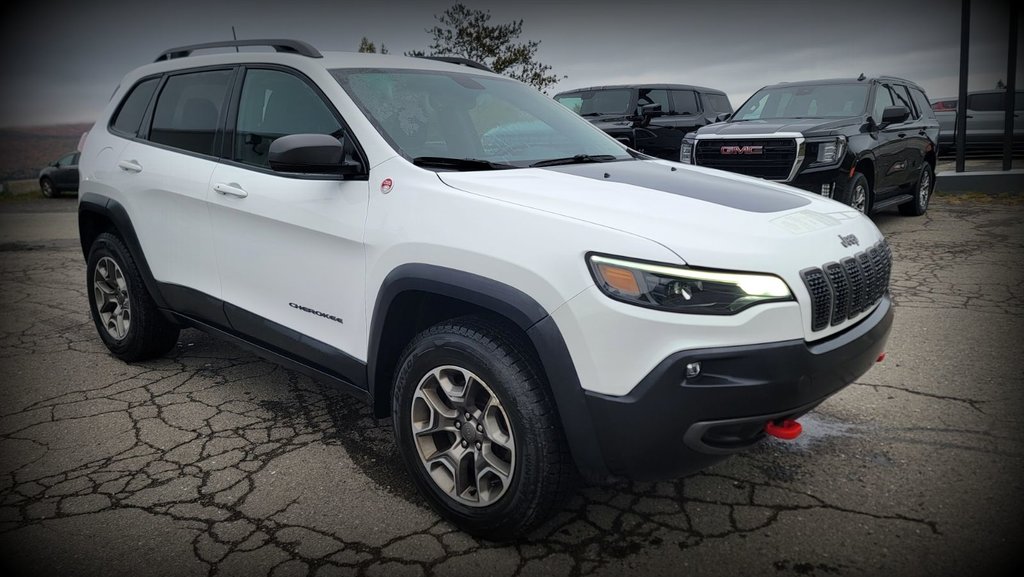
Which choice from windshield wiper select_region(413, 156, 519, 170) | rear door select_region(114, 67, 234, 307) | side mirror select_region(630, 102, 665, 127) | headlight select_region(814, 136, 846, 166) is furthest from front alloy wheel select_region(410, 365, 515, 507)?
side mirror select_region(630, 102, 665, 127)

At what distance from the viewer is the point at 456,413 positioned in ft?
8.91

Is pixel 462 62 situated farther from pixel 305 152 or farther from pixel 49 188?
pixel 49 188

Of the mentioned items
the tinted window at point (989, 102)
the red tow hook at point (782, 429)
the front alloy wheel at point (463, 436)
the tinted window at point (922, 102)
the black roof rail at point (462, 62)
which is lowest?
the front alloy wheel at point (463, 436)

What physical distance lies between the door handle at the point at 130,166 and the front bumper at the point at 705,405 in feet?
11.0

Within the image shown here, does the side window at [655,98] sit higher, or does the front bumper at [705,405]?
the side window at [655,98]

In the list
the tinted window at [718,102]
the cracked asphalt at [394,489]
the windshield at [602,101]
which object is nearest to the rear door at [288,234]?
the cracked asphalt at [394,489]

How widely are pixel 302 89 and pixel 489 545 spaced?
2.25 metres

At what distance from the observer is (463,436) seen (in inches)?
107

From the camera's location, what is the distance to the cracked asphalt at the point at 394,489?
260cm

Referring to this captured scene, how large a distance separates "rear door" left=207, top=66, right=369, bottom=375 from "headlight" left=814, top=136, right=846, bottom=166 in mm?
6730

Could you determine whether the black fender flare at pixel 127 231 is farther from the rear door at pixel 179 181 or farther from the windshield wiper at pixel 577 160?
the windshield wiper at pixel 577 160

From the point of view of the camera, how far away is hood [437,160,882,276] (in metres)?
2.34

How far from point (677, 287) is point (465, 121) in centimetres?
158

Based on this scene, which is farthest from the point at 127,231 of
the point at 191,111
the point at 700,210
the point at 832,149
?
the point at 832,149
